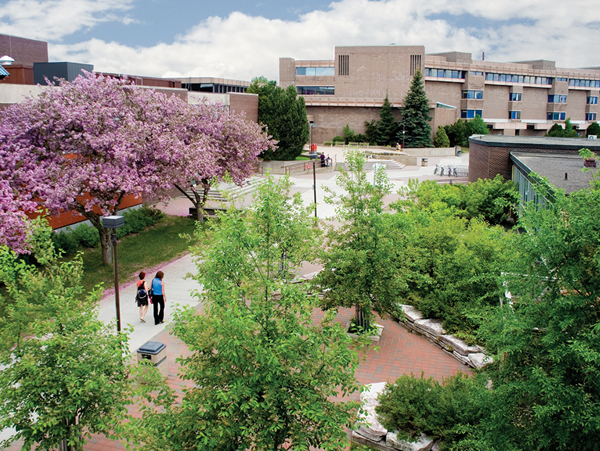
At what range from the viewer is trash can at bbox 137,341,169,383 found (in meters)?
12.2

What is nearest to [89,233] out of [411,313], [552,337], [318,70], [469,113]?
[411,313]

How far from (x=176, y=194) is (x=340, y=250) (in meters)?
22.2

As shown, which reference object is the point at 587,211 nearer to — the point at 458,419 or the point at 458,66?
the point at 458,419

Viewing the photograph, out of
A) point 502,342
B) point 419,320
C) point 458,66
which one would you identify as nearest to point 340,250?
point 419,320

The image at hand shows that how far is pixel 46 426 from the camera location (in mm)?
7305

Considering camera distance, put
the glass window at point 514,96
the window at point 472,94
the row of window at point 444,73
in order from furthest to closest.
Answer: the glass window at point 514,96, the window at point 472,94, the row of window at point 444,73

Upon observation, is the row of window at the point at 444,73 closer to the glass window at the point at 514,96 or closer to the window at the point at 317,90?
the glass window at the point at 514,96

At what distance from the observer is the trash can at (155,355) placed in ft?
39.9

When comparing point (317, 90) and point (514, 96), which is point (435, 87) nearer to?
point (514, 96)

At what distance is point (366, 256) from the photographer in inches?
527

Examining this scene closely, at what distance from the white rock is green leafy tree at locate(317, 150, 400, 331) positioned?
3.75ft

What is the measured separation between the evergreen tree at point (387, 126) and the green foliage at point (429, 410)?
59708mm

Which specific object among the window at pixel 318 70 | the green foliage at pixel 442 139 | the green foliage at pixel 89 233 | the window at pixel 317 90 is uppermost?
the window at pixel 318 70

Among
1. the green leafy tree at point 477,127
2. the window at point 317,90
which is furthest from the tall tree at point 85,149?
the green leafy tree at point 477,127
